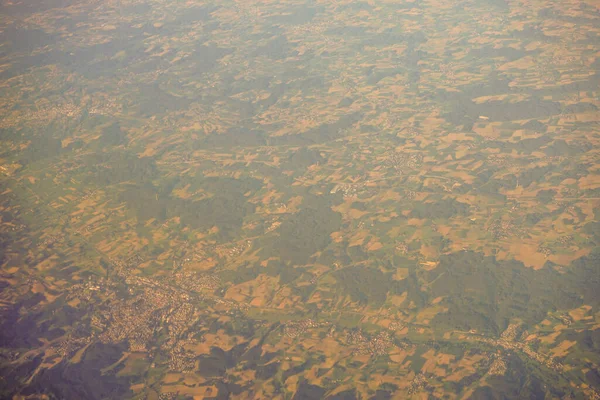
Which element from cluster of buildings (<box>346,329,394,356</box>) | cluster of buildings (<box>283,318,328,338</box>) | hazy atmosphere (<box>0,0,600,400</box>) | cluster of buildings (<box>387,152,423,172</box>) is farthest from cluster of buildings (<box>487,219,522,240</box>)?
cluster of buildings (<box>283,318,328,338</box>)

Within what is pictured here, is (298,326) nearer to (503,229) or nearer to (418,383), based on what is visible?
(418,383)

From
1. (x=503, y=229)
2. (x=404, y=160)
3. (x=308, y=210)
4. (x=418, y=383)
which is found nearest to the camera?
(x=418, y=383)

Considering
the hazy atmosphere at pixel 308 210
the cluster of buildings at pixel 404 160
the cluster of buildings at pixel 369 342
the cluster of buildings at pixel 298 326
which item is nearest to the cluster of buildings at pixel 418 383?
the hazy atmosphere at pixel 308 210

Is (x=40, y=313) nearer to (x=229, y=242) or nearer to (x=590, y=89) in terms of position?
(x=229, y=242)

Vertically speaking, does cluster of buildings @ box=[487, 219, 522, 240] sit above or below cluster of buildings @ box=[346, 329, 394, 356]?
below

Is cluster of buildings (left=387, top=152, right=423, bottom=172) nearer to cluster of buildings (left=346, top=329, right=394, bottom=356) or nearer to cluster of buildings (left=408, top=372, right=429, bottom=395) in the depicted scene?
cluster of buildings (left=346, top=329, right=394, bottom=356)

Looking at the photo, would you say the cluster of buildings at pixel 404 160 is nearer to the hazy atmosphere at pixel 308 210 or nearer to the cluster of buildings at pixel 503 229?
the hazy atmosphere at pixel 308 210

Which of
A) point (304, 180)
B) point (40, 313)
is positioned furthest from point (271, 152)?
point (40, 313)

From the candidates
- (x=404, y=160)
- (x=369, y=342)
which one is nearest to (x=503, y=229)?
(x=404, y=160)
